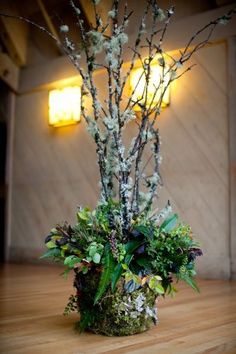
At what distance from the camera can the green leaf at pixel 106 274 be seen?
1473 millimetres

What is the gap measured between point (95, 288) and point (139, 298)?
0.52 ft

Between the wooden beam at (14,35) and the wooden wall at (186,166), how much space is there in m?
0.52

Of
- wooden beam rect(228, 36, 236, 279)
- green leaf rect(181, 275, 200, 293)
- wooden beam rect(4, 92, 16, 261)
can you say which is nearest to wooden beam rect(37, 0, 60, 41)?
wooden beam rect(4, 92, 16, 261)

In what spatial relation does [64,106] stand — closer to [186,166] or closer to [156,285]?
[186,166]

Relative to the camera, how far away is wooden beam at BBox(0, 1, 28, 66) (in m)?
4.64

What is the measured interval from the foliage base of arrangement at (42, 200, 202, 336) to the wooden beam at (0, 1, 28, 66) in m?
3.60

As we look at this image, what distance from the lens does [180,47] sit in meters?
3.60

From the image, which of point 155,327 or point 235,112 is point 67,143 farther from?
point 155,327

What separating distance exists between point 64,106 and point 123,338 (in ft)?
10.3

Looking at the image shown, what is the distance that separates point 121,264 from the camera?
1527 mm

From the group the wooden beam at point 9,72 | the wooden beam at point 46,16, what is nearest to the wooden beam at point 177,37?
the wooden beam at point 46,16

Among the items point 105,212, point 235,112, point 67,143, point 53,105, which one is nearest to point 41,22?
point 53,105

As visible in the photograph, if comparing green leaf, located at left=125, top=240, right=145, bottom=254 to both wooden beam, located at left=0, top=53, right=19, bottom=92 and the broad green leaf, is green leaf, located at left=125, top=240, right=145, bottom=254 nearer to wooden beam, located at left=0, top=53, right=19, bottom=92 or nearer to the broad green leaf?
the broad green leaf

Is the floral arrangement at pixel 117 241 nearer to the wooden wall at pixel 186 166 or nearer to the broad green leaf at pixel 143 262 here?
the broad green leaf at pixel 143 262
